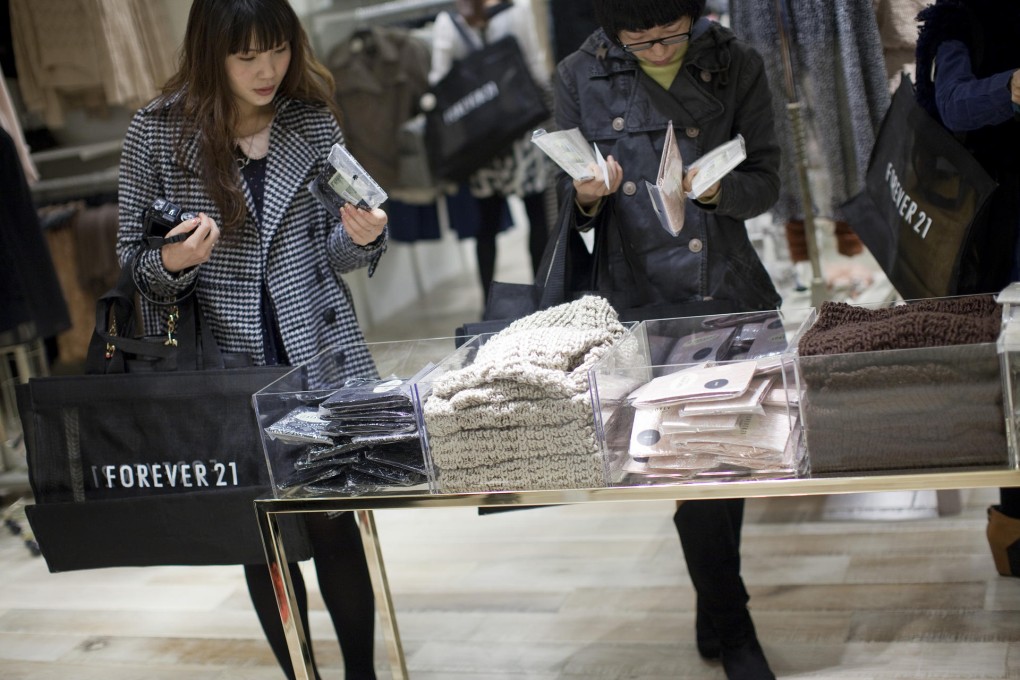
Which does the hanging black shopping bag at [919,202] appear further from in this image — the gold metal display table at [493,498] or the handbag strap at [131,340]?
the handbag strap at [131,340]

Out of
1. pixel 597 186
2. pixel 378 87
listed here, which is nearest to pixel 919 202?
pixel 597 186

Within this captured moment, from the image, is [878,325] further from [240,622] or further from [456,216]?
[456,216]

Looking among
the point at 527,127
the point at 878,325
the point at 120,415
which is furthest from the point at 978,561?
the point at 527,127

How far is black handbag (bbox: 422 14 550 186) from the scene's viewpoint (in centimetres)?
465

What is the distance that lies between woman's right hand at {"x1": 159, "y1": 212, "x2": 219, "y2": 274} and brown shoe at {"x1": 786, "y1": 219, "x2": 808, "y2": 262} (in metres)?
1.81

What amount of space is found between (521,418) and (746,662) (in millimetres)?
883

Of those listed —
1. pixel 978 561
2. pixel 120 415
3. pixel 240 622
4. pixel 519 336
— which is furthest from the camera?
pixel 240 622

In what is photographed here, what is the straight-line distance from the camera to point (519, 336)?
1903 mm

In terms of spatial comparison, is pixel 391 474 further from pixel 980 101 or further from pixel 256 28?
pixel 980 101

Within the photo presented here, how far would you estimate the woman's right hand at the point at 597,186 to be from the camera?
207 cm

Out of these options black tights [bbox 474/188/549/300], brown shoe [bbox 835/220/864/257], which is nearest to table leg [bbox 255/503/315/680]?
brown shoe [bbox 835/220/864/257]

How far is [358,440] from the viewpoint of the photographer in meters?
1.89

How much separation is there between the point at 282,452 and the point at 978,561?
1.78 meters

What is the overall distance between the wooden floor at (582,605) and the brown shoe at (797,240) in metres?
0.74
